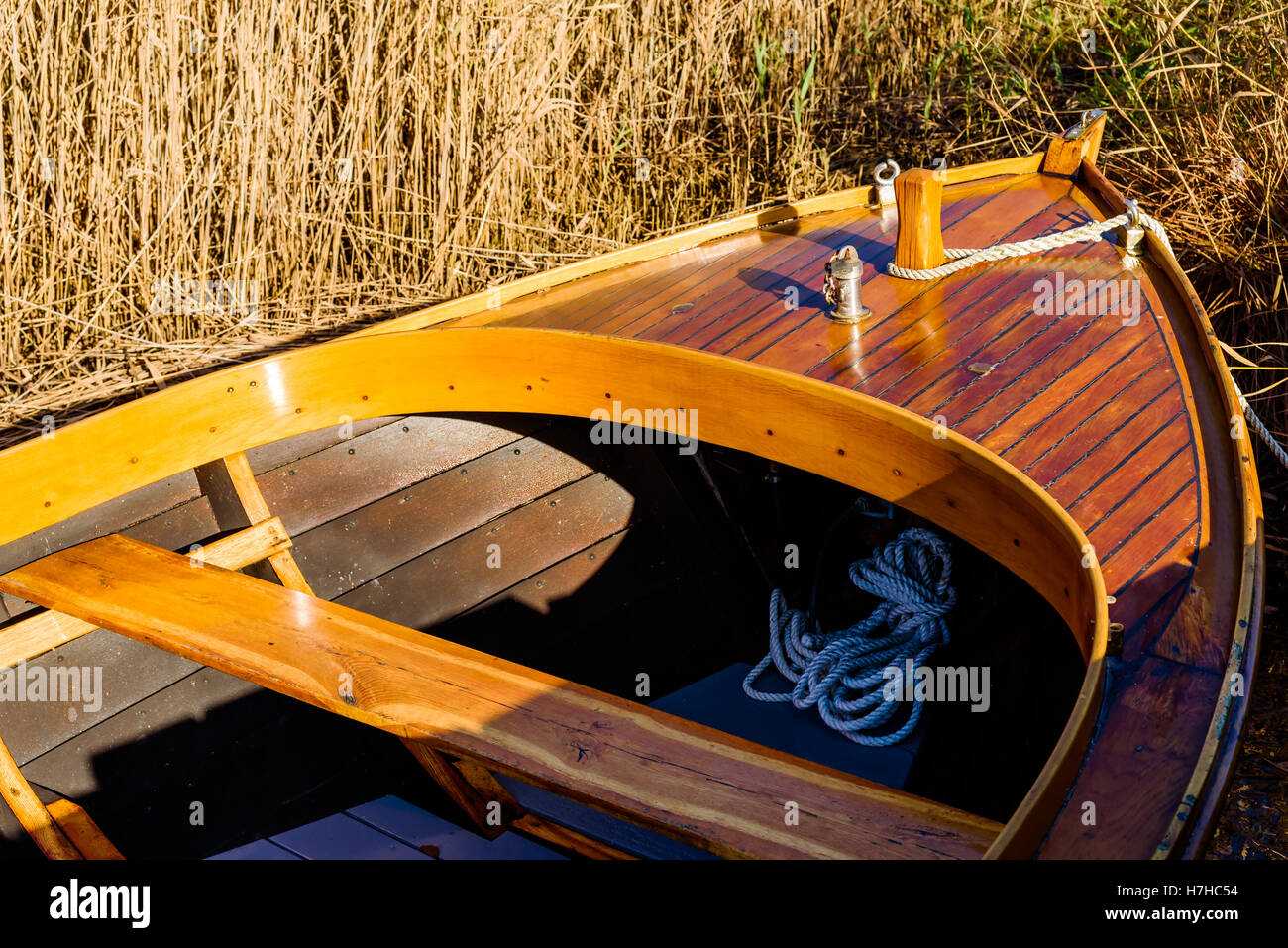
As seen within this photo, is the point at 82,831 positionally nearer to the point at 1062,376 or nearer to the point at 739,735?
the point at 739,735

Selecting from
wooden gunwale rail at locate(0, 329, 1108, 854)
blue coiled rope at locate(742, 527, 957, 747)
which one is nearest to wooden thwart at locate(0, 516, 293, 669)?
wooden gunwale rail at locate(0, 329, 1108, 854)

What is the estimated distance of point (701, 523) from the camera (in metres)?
2.83

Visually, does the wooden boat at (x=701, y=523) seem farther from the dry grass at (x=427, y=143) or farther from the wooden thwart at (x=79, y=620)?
the dry grass at (x=427, y=143)

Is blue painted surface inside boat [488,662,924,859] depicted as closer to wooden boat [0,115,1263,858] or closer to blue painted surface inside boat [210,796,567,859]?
wooden boat [0,115,1263,858]

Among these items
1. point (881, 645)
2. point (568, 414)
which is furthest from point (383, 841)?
point (881, 645)

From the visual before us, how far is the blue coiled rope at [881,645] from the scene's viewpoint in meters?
2.43

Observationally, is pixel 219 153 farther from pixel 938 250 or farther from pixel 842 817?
pixel 842 817

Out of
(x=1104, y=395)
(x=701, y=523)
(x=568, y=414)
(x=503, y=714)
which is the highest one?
(x=1104, y=395)

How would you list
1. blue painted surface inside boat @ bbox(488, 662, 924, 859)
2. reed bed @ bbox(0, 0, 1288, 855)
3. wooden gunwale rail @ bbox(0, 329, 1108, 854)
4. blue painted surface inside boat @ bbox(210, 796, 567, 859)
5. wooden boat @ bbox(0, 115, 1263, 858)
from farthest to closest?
reed bed @ bbox(0, 0, 1288, 855)
blue painted surface inside boat @ bbox(210, 796, 567, 859)
blue painted surface inside boat @ bbox(488, 662, 924, 859)
wooden gunwale rail @ bbox(0, 329, 1108, 854)
wooden boat @ bbox(0, 115, 1263, 858)

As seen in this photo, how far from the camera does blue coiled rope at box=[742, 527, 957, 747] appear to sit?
243cm

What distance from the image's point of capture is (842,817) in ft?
4.60

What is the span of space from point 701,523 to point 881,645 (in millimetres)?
572
